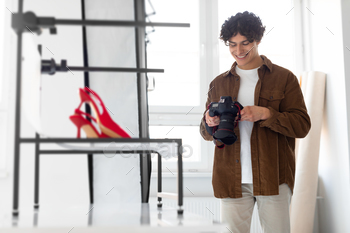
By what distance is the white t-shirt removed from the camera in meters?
1.30

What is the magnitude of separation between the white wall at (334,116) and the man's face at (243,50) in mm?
886

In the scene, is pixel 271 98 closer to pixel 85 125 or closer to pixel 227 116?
pixel 227 116

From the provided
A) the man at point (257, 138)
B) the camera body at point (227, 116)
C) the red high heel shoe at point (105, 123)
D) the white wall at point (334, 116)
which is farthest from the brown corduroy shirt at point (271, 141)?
the white wall at point (334, 116)

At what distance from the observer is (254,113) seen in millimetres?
1238

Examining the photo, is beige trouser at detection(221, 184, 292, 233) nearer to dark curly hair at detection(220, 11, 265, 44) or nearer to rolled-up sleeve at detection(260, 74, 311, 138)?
rolled-up sleeve at detection(260, 74, 311, 138)

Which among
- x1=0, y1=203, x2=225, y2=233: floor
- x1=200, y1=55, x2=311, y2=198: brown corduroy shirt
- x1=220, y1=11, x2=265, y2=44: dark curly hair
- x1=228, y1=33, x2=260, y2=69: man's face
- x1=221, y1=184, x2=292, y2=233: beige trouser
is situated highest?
x1=220, y1=11, x2=265, y2=44: dark curly hair

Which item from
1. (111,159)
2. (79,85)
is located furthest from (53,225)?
(79,85)

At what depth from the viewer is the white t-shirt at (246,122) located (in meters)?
1.30

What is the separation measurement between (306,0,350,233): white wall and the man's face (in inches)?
34.9

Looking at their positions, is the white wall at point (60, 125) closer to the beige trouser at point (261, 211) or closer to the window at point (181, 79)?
the beige trouser at point (261, 211)

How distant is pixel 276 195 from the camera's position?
1257 mm

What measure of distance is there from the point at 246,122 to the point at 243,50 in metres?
0.29

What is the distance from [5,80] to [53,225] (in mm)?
1816

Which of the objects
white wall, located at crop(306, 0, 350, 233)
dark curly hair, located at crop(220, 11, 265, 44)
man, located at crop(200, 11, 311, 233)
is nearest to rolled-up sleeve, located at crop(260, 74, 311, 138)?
man, located at crop(200, 11, 311, 233)
